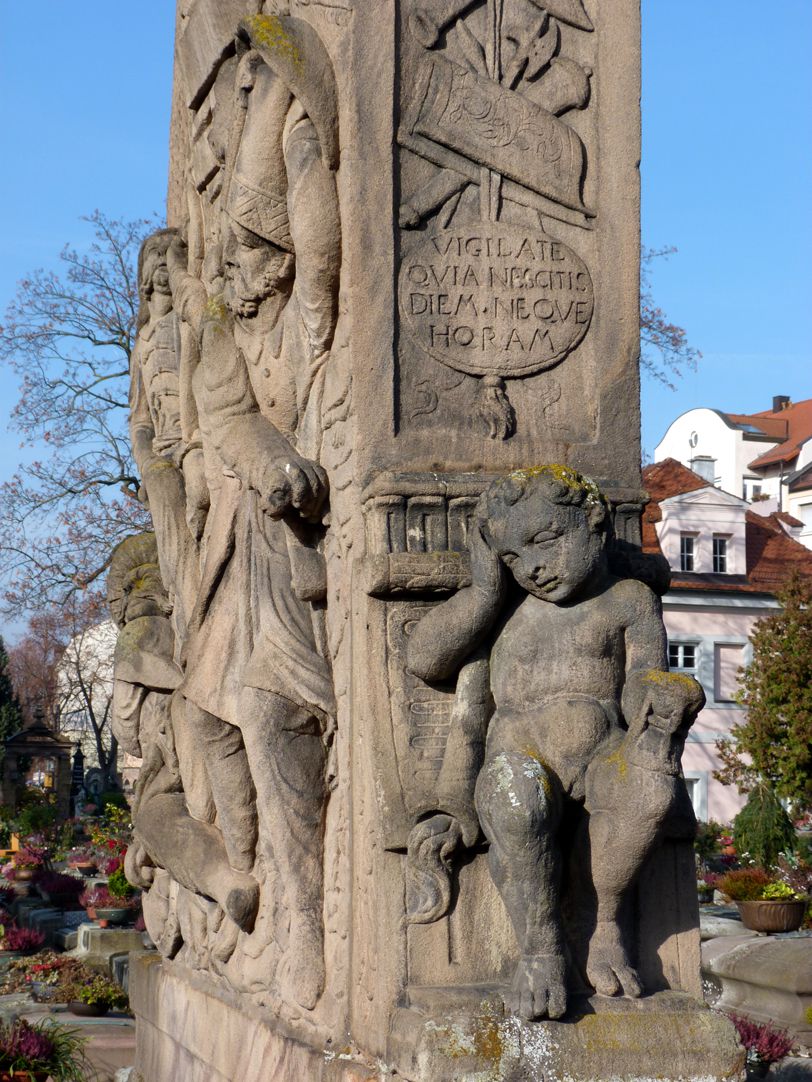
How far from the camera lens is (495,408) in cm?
543

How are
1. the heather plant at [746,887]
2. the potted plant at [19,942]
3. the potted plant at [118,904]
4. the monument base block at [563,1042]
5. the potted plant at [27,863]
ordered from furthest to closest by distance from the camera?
the potted plant at [27,863] < the potted plant at [19,942] < the potted plant at [118,904] < the heather plant at [746,887] < the monument base block at [563,1042]

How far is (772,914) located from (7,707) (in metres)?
40.2

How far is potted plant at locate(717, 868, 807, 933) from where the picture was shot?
14.5 metres

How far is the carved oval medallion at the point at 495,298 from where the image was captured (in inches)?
212

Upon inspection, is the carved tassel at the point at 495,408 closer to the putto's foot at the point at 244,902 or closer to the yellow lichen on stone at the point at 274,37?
the yellow lichen on stone at the point at 274,37

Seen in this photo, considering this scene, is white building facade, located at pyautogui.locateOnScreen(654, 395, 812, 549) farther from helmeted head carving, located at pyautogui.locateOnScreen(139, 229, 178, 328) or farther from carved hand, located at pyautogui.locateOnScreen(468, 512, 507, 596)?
carved hand, located at pyautogui.locateOnScreen(468, 512, 507, 596)

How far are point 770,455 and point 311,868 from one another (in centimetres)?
4819

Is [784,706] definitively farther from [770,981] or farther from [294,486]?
[294,486]

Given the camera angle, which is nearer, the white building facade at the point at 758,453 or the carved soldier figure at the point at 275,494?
the carved soldier figure at the point at 275,494

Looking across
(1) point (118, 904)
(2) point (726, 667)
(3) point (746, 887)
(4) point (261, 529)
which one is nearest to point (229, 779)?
(4) point (261, 529)

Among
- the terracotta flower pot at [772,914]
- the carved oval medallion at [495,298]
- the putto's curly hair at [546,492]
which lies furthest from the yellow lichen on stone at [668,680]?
the terracotta flower pot at [772,914]

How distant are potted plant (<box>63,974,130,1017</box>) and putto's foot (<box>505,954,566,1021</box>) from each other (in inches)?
278

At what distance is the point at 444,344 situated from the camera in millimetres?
5406

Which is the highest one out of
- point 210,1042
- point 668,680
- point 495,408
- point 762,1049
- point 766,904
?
point 495,408
